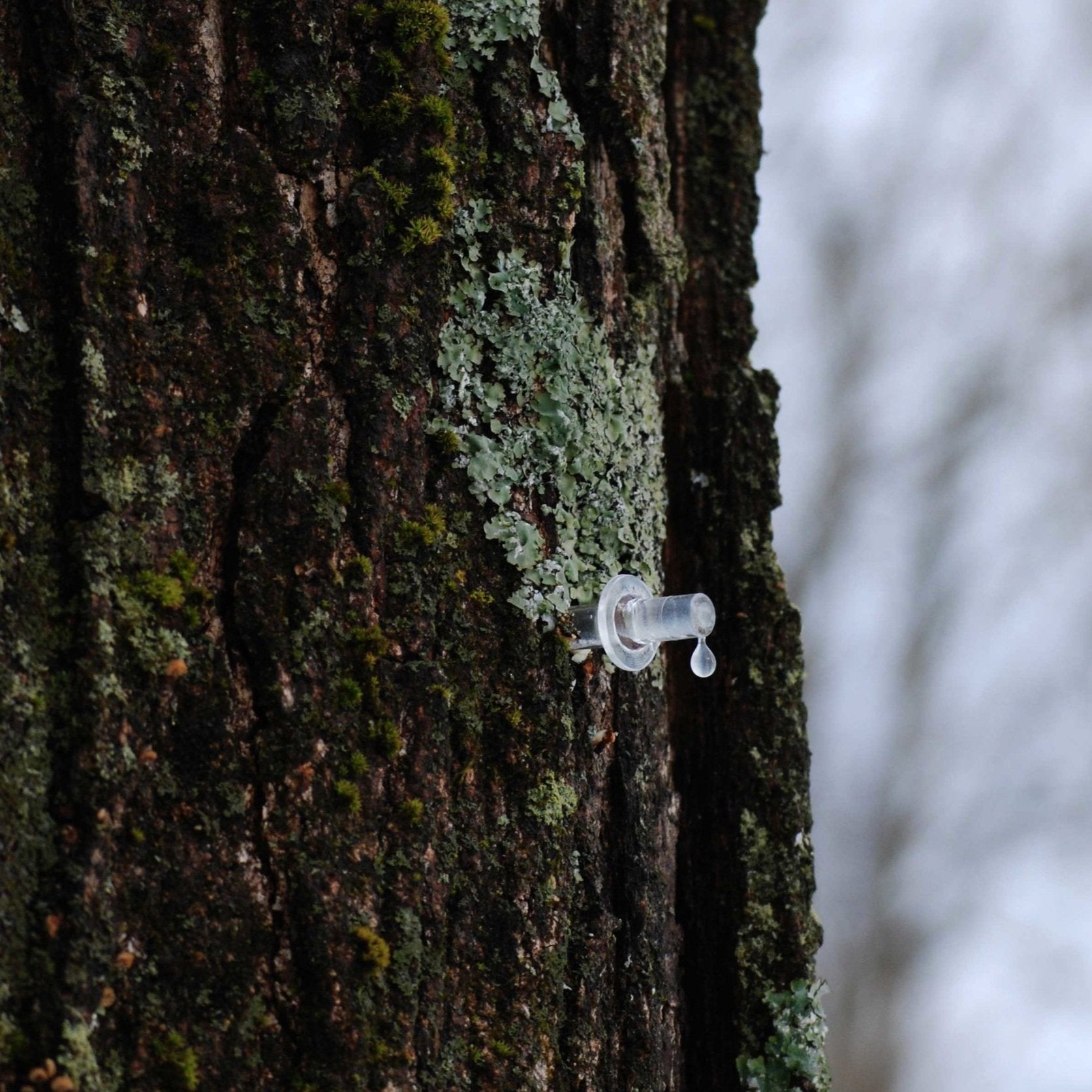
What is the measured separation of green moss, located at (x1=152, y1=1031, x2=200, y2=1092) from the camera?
88 cm

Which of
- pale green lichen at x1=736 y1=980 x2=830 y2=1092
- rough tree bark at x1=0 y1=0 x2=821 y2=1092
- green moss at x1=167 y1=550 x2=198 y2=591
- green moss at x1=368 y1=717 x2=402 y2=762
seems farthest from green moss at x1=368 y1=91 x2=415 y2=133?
pale green lichen at x1=736 y1=980 x2=830 y2=1092

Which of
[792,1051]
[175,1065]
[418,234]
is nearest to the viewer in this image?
[175,1065]

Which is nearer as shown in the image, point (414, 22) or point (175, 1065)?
point (175, 1065)

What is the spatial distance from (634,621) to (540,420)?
24cm

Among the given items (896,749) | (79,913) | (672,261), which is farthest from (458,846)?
(896,749)

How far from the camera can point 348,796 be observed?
98 centimetres

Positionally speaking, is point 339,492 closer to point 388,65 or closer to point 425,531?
point 425,531

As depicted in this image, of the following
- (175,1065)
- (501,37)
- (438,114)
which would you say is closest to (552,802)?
(175,1065)

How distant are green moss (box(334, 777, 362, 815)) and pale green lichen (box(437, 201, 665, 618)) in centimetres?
26

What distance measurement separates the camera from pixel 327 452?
40.8 inches

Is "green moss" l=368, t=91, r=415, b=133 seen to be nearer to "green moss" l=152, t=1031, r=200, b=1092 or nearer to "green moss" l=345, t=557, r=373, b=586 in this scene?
"green moss" l=345, t=557, r=373, b=586

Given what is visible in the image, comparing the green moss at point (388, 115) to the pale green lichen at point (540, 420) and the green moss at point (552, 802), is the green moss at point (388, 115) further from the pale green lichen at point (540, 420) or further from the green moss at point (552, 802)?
the green moss at point (552, 802)

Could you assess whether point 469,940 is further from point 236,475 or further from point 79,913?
point 236,475

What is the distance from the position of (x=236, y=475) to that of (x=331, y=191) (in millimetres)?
304
